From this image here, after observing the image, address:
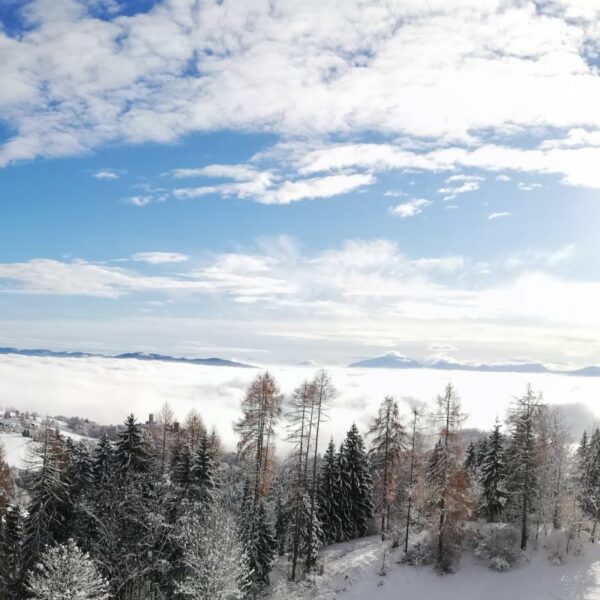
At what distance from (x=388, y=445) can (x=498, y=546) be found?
12381 mm

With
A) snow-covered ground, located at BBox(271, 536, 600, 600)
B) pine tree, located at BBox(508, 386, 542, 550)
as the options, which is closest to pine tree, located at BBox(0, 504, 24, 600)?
snow-covered ground, located at BBox(271, 536, 600, 600)

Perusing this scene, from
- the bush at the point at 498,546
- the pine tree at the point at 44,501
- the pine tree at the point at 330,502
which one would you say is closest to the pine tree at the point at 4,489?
the pine tree at the point at 44,501

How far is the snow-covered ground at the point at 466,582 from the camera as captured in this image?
124 feet

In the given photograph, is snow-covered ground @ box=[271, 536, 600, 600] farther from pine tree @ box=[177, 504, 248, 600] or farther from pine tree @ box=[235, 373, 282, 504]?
pine tree @ box=[177, 504, 248, 600]

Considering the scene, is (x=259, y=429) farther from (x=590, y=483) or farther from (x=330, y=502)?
(x=590, y=483)

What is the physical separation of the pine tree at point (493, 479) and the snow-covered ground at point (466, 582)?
953cm

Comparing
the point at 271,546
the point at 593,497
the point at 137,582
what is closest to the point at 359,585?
the point at 271,546

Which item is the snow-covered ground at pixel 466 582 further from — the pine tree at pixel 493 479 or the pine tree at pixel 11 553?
the pine tree at pixel 11 553

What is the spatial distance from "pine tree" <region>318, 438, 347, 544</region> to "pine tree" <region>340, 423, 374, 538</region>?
2.55 feet

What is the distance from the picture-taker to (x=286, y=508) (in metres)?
44.1

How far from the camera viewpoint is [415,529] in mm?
51531

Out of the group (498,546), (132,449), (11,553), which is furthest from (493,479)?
(11,553)

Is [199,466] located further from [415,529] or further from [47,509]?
[415,529]

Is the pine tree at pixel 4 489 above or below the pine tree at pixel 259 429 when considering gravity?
below
